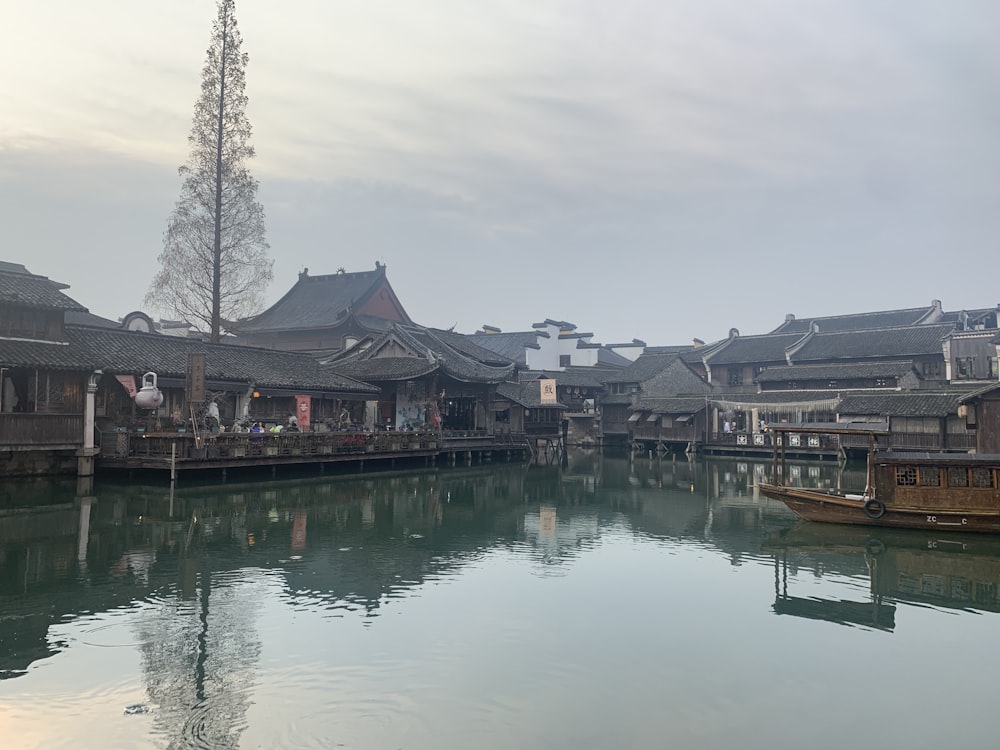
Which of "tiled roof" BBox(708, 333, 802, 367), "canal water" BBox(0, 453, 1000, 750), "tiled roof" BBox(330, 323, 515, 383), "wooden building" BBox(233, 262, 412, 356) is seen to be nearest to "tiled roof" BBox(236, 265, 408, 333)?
"wooden building" BBox(233, 262, 412, 356)

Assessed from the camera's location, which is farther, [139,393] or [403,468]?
[403,468]

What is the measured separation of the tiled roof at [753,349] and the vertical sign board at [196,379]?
143 feet

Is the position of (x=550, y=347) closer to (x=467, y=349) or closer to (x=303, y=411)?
(x=467, y=349)

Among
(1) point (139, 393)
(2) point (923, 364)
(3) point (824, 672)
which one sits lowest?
(3) point (824, 672)

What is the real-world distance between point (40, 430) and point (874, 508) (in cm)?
2576

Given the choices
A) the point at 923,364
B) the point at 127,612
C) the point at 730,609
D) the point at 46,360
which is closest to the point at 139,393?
the point at 46,360

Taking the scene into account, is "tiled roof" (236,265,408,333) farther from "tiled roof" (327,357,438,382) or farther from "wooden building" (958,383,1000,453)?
"wooden building" (958,383,1000,453)

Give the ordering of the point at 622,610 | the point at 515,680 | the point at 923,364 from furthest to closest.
Result: the point at 923,364 < the point at 622,610 < the point at 515,680

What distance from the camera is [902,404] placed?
40.6m

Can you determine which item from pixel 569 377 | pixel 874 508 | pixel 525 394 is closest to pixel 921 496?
pixel 874 508

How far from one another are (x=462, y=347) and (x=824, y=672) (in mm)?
41375

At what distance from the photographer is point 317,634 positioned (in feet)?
35.4

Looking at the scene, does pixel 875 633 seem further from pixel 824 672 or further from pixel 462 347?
pixel 462 347

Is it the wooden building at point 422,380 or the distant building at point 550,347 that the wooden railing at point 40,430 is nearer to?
the wooden building at point 422,380
